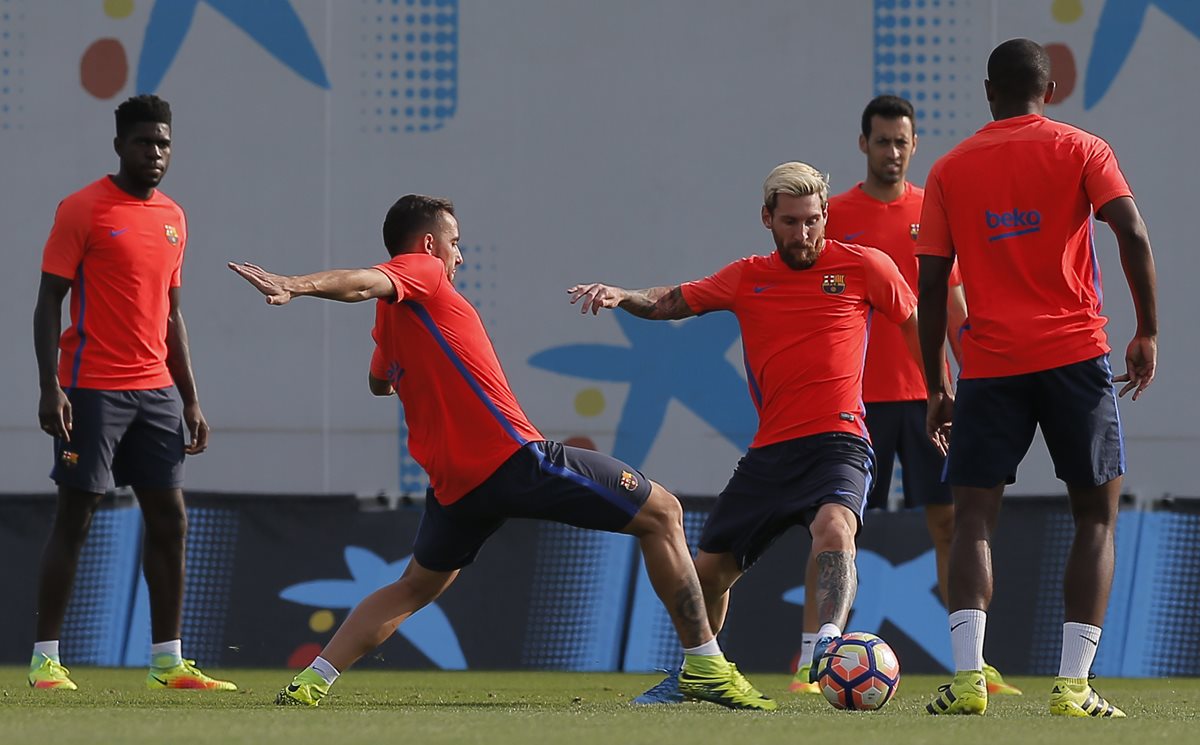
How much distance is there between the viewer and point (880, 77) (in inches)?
455

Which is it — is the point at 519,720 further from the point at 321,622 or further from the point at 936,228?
the point at 321,622

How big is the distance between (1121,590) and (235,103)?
6.36 metres

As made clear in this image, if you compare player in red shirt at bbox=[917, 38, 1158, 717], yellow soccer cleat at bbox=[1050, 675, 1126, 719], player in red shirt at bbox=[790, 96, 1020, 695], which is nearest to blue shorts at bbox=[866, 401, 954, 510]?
player in red shirt at bbox=[790, 96, 1020, 695]

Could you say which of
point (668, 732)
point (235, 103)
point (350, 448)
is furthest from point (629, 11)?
point (668, 732)

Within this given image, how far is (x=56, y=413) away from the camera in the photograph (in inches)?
300

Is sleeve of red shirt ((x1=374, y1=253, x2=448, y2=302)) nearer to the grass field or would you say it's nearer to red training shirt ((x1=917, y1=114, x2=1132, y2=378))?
the grass field

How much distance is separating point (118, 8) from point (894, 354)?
6370 millimetres

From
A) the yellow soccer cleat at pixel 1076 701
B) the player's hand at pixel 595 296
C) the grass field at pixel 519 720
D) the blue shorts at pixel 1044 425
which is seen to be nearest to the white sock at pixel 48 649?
the grass field at pixel 519 720

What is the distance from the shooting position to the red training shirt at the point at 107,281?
782cm

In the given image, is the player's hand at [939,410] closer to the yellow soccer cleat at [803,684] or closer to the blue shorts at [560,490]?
the blue shorts at [560,490]

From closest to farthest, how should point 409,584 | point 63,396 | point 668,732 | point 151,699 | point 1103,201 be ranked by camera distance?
point 668,732 → point 1103,201 → point 409,584 → point 151,699 → point 63,396

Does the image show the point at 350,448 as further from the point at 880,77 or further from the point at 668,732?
the point at 668,732

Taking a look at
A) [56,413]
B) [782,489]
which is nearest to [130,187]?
[56,413]

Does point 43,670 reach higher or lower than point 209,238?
lower
